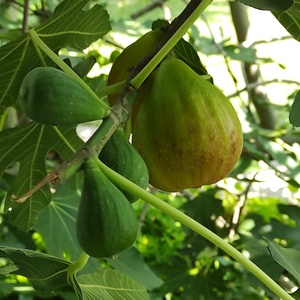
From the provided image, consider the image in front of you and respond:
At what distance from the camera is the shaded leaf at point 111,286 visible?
2.12ft

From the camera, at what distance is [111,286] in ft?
2.16

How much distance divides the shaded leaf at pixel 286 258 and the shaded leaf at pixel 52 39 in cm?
31

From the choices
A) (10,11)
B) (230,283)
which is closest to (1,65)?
(10,11)

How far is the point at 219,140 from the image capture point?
556 mm

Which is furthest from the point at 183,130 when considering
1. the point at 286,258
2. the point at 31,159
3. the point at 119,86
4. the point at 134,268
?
the point at 134,268

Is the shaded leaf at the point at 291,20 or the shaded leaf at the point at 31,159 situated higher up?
the shaded leaf at the point at 291,20

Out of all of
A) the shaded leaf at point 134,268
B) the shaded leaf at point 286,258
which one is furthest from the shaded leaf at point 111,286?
the shaded leaf at point 134,268

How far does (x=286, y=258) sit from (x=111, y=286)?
0.18 meters

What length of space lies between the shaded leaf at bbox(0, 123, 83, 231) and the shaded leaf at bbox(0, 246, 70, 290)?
0.17m

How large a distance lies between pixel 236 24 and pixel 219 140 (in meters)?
1.00

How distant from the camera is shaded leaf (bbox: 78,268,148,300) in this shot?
65cm

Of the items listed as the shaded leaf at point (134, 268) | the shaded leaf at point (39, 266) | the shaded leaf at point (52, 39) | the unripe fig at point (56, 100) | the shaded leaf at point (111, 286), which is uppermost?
the unripe fig at point (56, 100)

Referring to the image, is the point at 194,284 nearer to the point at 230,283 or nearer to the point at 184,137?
the point at 230,283

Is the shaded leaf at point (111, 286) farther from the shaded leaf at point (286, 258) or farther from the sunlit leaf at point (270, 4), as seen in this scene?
the sunlit leaf at point (270, 4)
